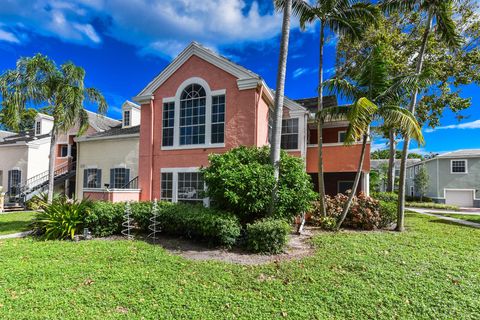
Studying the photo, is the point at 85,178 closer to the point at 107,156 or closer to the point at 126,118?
the point at 107,156

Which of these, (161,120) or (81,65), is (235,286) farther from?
(81,65)

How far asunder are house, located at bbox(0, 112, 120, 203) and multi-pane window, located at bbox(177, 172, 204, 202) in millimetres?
14589

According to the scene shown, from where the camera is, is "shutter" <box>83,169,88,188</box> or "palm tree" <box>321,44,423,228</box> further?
"shutter" <box>83,169,88,188</box>

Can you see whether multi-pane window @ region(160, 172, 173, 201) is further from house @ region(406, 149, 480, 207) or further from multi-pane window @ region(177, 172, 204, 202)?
house @ region(406, 149, 480, 207)

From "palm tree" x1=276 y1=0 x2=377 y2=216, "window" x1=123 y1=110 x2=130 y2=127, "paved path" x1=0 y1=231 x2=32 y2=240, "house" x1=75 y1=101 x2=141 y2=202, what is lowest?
"paved path" x1=0 y1=231 x2=32 y2=240

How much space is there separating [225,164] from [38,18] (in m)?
13.2

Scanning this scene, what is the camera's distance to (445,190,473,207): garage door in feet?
104

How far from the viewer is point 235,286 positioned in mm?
5840

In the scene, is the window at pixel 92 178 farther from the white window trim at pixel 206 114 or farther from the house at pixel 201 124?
the white window trim at pixel 206 114

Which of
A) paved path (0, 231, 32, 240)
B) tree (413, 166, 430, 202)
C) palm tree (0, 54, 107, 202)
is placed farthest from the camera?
tree (413, 166, 430, 202)

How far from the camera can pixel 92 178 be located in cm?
2105

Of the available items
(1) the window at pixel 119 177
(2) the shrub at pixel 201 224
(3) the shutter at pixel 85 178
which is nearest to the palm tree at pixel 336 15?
(2) the shrub at pixel 201 224

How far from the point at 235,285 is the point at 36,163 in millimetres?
26458

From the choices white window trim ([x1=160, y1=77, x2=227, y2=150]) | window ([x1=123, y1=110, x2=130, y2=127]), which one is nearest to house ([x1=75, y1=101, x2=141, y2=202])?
window ([x1=123, y1=110, x2=130, y2=127])
